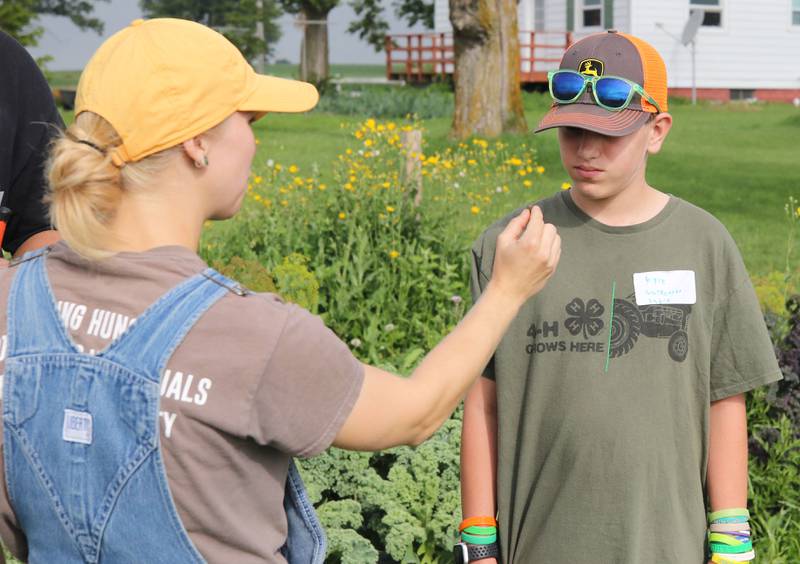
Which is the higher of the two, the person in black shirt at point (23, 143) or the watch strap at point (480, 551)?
the person in black shirt at point (23, 143)

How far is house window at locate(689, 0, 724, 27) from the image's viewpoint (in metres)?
28.0

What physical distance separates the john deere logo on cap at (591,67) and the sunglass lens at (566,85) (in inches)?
0.8

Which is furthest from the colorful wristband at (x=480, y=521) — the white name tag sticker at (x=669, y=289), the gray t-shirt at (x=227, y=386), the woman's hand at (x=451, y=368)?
the gray t-shirt at (x=227, y=386)

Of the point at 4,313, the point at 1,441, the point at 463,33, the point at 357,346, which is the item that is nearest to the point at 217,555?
the point at 1,441

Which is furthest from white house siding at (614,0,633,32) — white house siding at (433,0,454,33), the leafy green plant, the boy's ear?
the boy's ear

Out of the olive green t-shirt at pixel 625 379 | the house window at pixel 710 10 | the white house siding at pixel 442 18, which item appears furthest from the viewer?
the white house siding at pixel 442 18

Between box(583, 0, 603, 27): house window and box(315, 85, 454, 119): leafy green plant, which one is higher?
box(583, 0, 603, 27): house window

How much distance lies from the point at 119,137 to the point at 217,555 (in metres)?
0.69

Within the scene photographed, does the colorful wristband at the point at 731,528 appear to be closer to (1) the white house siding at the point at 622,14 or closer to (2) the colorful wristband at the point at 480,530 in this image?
(2) the colorful wristband at the point at 480,530

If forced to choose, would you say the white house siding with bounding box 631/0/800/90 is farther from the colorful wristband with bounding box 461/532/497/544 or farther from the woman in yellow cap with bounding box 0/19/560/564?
the woman in yellow cap with bounding box 0/19/560/564

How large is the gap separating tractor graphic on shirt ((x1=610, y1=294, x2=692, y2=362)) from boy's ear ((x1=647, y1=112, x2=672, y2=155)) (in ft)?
1.38

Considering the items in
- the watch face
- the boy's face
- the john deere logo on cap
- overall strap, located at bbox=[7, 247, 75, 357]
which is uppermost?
the john deere logo on cap

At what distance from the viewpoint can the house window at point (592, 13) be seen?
1110 inches

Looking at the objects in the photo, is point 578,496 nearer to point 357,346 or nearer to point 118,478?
point 118,478
